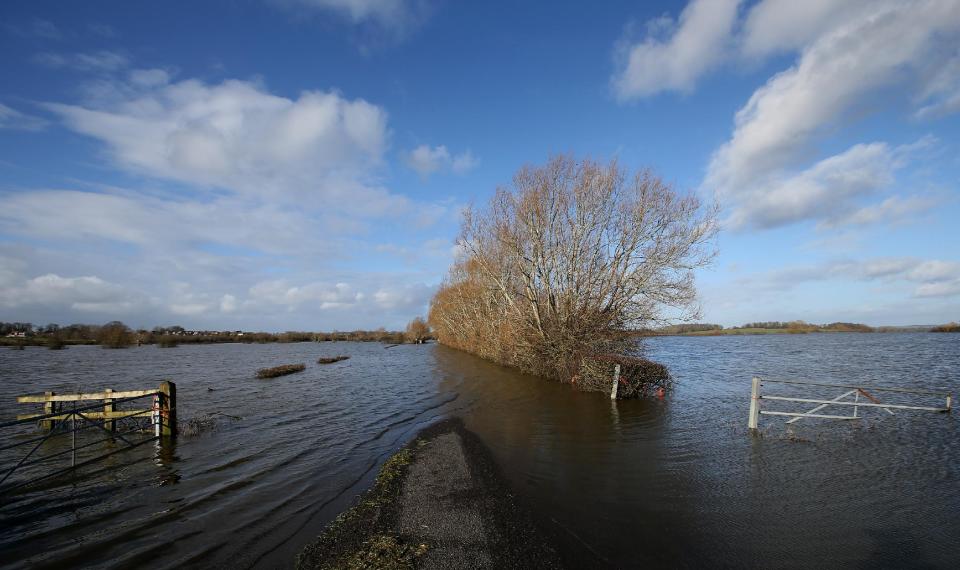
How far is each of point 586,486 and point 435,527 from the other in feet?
10.6

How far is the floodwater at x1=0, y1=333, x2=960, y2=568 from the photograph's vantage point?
5527 mm

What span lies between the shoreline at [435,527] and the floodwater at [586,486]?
15.0 inches

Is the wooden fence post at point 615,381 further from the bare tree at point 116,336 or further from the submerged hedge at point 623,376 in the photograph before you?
the bare tree at point 116,336

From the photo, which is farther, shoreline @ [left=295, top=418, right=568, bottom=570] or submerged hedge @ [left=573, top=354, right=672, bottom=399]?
submerged hedge @ [left=573, top=354, right=672, bottom=399]

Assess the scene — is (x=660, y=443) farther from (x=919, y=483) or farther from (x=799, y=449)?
(x=919, y=483)

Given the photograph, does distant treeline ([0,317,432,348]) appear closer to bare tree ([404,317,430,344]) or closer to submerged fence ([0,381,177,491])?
bare tree ([404,317,430,344])

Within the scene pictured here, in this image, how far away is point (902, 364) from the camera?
86.7 ft

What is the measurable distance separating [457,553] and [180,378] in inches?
1064

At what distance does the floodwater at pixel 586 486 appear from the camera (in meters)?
5.53

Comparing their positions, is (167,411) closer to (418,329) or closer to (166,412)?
(166,412)

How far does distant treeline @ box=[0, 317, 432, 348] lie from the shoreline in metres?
72.9

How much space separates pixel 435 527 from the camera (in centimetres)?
568

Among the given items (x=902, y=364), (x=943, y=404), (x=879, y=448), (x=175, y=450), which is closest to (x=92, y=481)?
(x=175, y=450)

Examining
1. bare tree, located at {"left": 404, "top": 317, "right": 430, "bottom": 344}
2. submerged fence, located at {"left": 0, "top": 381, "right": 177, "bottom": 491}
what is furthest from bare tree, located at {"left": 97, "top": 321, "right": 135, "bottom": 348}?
submerged fence, located at {"left": 0, "top": 381, "right": 177, "bottom": 491}
